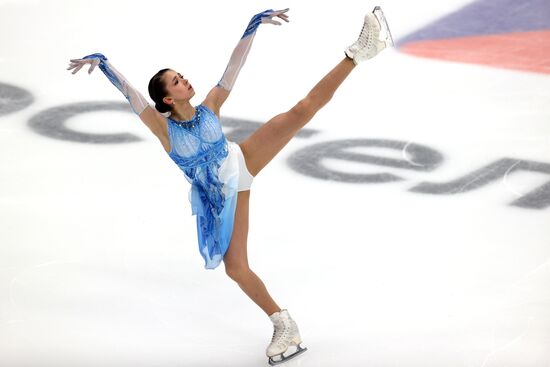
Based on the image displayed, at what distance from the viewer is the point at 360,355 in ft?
15.3

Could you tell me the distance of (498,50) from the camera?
8.09 metres

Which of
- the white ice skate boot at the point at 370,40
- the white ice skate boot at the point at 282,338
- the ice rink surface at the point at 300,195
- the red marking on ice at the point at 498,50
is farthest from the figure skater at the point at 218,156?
the red marking on ice at the point at 498,50

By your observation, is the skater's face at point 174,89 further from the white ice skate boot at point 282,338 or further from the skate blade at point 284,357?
the skate blade at point 284,357

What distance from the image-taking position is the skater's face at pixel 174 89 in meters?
4.55

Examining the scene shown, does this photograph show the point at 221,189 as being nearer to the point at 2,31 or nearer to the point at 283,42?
the point at 283,42

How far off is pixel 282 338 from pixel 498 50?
13.4 ft

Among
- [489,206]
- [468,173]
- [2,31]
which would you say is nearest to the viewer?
[489,206]

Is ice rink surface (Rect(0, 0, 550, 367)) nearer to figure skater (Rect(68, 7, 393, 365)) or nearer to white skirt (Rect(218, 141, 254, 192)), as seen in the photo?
figure skater (Rect(68, 7, 393, 365))

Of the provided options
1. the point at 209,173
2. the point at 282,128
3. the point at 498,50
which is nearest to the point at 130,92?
Result: the point at 209,173

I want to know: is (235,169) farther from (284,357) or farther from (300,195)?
(300,195)

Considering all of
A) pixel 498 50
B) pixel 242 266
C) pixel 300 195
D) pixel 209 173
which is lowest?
pixel 242 266

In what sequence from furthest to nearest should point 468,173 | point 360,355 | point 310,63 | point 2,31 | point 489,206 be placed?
1. point 2,31
2. point 310,63
3. point 468,173
4. point 489,206
5. point 360,355

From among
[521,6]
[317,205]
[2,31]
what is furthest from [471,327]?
[2,31]

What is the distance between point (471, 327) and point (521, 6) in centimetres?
455
